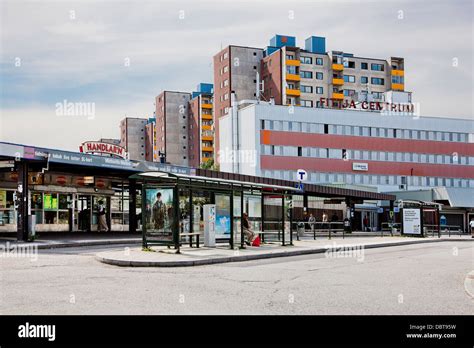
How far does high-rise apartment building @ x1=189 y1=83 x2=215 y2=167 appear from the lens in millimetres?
126875

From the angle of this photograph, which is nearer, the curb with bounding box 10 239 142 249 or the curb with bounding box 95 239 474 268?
the curb with bounding box 95 239 474 268

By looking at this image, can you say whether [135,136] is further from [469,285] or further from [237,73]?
[469,285]

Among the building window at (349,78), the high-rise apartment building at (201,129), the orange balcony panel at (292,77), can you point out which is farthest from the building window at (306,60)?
the high-rise apartment building at (201,129)

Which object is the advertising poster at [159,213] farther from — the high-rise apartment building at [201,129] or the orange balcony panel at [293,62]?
the high-rise apartment building at [201,129]

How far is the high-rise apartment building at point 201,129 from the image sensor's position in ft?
416

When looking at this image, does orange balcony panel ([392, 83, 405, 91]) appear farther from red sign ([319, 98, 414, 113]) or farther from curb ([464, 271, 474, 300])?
curb ([464, 271, 474, 300])

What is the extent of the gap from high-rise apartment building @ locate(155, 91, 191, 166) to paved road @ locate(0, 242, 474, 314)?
118 meters

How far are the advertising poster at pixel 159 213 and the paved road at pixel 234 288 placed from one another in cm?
263

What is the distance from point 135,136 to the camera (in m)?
162

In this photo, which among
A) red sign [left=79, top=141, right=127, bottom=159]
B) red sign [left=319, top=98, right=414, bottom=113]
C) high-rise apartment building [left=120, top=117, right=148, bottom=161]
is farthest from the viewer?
high-rise apartment building [left=120, top=117, right=148, bottom=161]
